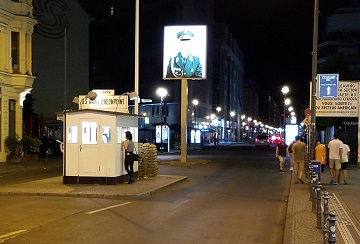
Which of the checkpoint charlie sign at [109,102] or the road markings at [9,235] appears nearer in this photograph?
the road markings at [9,235]

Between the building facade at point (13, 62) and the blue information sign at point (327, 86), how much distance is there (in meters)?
18.9

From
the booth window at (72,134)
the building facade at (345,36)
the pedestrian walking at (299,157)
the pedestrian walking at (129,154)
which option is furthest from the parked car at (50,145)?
the building facade at (345,36)

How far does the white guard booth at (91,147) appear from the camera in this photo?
62.9 feet

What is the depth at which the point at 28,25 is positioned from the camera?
35.0m

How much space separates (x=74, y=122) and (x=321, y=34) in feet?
349

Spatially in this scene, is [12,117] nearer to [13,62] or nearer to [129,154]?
[13,62]

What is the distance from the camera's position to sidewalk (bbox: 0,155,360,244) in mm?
10242

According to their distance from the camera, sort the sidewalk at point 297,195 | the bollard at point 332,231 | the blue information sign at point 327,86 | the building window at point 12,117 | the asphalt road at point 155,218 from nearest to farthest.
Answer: the bollard at point 332,231 < the sidewalk at point 297,195 < the asphalt road at point 155,218 < the blue information sign at point 327,86 < the building window at point 12,117

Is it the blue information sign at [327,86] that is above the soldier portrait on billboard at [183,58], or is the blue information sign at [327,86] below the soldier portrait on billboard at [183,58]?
below

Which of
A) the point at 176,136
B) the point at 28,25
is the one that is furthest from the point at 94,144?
the point at 176,136

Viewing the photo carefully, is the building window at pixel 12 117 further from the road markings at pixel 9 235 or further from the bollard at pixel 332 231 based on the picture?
the bollard at pixel 332 231

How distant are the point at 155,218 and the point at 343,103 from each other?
1910 centimetres

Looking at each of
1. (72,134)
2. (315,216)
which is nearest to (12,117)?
(72,134)

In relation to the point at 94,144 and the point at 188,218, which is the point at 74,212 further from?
the point at 94,144
